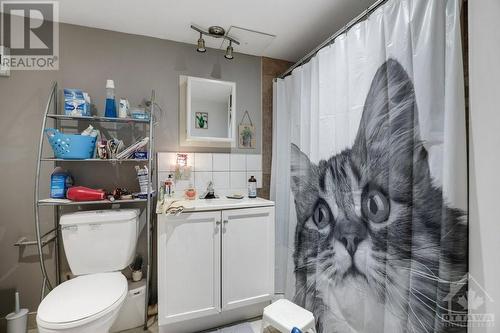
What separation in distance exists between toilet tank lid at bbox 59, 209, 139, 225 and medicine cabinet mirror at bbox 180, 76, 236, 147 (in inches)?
29.6

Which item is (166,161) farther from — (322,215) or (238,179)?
(322,215)

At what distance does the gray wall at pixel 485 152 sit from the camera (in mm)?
769

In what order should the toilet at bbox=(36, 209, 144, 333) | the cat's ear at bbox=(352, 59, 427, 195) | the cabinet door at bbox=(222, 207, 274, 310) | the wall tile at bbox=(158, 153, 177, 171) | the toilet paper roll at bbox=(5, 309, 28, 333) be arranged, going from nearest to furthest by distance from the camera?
the cat's ear at bbox=(352, 59, 427, 195), the toilet at bbox=(36, 209, 144, 333), the toilet paper roll at bbox=(5, 309, 28, 333), the cabinet door at bbox=(222, 207, 274, 310), the wall tile at bbox=(158, 153, 177, 171)

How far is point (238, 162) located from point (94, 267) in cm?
135

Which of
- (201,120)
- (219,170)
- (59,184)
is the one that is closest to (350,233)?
(219,170)

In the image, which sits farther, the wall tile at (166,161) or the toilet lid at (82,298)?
the wall tile at (166,161)

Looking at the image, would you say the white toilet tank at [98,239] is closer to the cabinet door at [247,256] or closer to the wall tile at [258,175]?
the cabinet door at [247,256]

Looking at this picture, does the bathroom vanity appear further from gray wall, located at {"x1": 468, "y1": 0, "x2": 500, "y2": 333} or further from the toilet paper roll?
gray wall, located at {"x1": 468, "y1": 0, "x2": 500, "y2": 333}

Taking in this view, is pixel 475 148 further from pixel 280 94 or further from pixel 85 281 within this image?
pixel 85 281

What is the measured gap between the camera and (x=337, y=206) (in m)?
1.41

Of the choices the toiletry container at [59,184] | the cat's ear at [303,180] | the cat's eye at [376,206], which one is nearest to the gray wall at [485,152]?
the cat's eye at [376,206]

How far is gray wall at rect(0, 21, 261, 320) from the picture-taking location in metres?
1.56

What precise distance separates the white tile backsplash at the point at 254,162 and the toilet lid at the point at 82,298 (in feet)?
4.39

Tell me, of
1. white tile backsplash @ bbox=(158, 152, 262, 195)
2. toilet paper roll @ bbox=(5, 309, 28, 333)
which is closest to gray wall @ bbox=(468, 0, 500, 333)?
white tile backsplash @ bbox=(158, 152, 262, 195)
